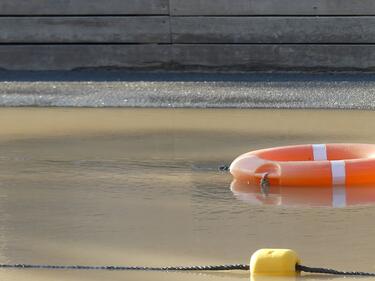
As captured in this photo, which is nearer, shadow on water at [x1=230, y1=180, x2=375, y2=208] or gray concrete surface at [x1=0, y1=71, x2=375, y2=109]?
shadow on water at [x1=230, y1=180, x2=375, y2=208]

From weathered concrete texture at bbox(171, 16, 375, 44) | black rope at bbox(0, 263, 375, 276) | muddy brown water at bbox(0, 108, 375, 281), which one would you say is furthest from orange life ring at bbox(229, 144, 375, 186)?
weathered concrete texture at bbox(171, 16, 375, 44)

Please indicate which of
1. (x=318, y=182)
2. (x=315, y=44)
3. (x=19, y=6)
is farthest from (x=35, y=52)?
(x=318, y=182)

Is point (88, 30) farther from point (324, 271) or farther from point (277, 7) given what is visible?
point (324, 271)

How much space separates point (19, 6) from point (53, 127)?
345 cm

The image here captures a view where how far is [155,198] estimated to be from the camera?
633 cm

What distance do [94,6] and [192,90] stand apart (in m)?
2.08

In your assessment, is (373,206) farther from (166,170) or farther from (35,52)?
(35,52)

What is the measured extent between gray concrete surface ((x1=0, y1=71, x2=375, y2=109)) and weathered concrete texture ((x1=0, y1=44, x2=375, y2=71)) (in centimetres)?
23

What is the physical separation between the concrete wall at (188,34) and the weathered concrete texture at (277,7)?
0.03ft

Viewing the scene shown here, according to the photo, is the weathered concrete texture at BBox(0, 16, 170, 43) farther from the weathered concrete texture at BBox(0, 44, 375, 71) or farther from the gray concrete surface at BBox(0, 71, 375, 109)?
the gray concrete surface at BBox(0, 71, 375, 109)

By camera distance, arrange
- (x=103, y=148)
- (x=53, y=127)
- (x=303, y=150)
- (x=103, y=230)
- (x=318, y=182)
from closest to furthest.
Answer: (x=103, y=230) < (x=318, y=182) < (x=303, y=150) < (x=103, y=148) < (x=53, y=127)

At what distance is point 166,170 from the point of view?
23.7 ft

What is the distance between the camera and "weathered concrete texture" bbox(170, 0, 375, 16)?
1165cm

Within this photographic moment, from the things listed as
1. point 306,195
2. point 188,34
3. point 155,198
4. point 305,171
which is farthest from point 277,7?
point 155,198
